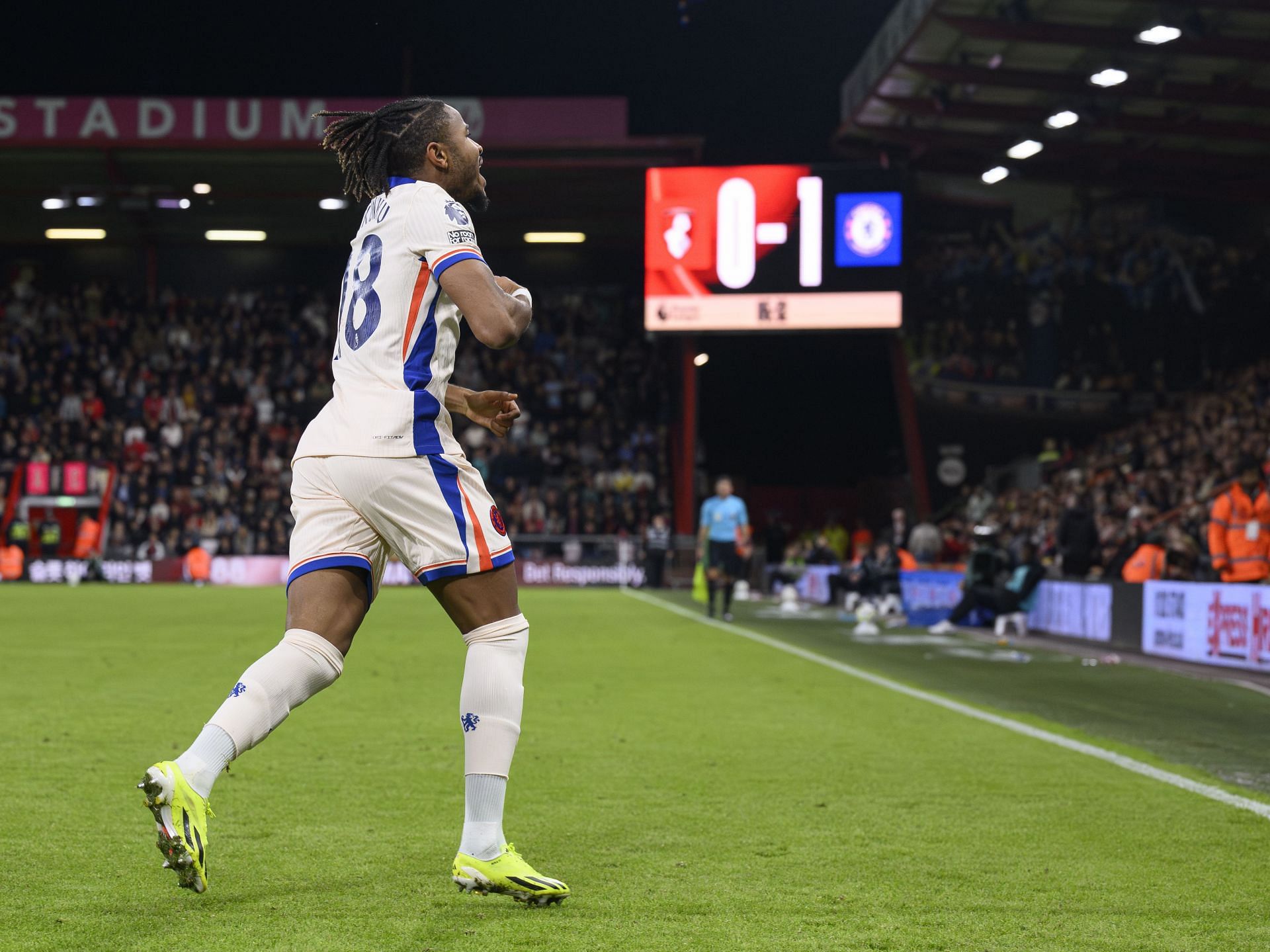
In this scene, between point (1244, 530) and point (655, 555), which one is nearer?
point (1244, 530)

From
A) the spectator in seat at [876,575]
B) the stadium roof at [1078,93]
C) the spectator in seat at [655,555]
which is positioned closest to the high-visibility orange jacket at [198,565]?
the spectator in seat at [655,555]

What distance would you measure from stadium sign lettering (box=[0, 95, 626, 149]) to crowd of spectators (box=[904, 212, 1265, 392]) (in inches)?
354

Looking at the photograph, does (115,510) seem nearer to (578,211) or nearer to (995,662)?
(578,211)

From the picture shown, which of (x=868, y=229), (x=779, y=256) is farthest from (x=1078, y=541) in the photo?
(x=779, y=256)

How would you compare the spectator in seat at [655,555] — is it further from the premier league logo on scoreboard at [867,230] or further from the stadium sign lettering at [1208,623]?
the stadium sign lettering at [1208,623]

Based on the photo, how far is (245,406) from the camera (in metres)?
36.8

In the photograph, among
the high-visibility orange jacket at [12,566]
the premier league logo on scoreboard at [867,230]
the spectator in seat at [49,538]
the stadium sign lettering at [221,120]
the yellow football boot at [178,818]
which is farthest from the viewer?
the stadium sign lettering at [221,120]

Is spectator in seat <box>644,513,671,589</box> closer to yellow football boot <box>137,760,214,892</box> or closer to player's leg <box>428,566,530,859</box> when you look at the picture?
player's leg <box>428,566,530,859</box>

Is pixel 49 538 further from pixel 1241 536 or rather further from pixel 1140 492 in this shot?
pixel 1241 536

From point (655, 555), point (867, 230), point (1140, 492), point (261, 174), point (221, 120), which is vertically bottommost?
point (655, 555)

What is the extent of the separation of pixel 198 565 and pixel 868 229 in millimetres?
16597

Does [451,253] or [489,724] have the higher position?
[451,253]

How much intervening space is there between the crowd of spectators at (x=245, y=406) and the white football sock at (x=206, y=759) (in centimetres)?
2973

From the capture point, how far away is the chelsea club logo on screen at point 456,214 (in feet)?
12.2
